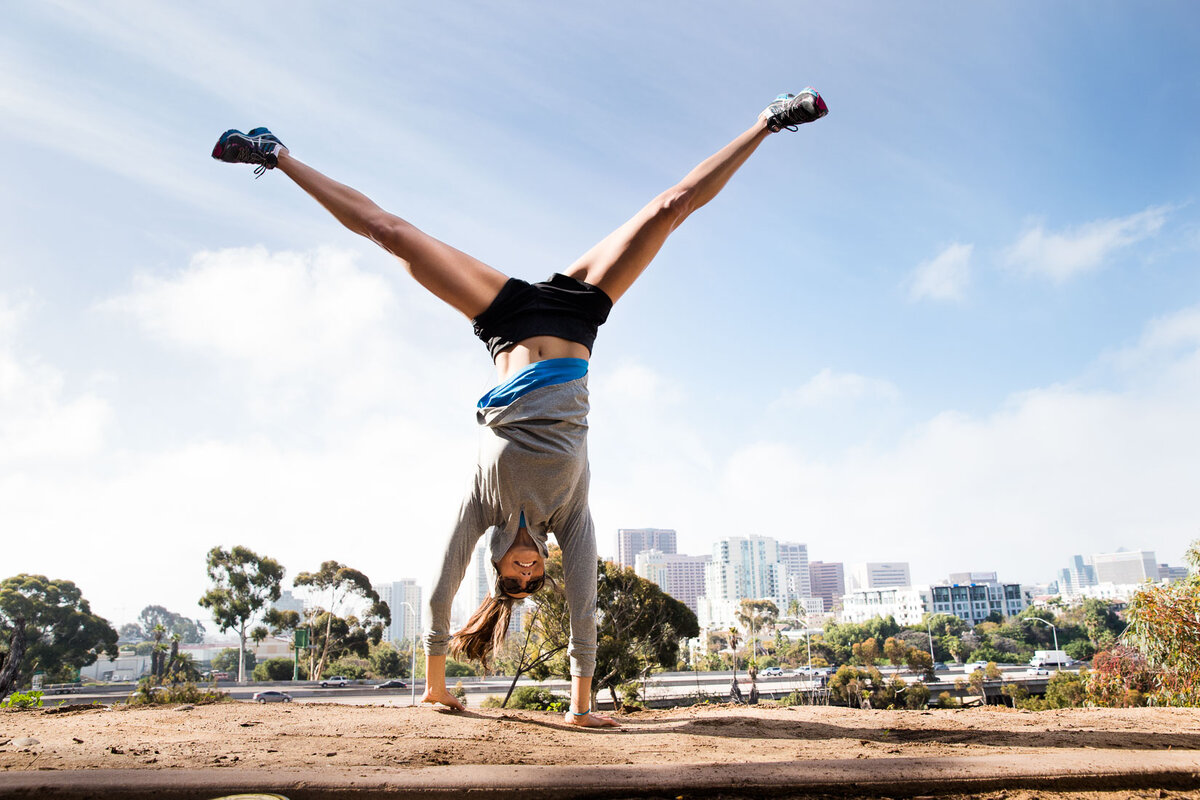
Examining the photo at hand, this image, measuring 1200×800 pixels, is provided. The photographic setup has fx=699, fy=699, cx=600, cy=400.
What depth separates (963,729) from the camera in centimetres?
365

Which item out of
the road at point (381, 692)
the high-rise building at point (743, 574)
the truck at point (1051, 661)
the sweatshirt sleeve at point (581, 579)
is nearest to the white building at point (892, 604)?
the high-rise building at point (743, 574)

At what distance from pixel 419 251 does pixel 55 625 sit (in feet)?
159

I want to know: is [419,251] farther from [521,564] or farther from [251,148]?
[521,564]

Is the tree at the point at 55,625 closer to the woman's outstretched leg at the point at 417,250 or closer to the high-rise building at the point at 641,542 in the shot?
the woman's outstretched leg at the point at 417,250

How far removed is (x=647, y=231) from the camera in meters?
3.72

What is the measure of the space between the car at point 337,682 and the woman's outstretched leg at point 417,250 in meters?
41.1

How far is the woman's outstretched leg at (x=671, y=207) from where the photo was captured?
12.1 feet

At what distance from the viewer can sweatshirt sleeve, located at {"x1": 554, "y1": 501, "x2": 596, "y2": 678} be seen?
3732 millimetres

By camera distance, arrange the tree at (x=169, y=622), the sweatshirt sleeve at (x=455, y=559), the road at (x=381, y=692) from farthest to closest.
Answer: the tree at (x=169, y=622)
the road at (x=381, y=692)
the sweatshirt sleeve at (x=455, y=559)

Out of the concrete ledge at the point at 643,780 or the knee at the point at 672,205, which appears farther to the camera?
the knee at the point at 672,205

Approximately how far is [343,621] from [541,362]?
44.3 m

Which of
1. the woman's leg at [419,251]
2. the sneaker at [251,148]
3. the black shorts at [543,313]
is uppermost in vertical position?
the sneaker at [251,148]

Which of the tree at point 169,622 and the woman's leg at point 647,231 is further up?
the woman's leg at point 647,231

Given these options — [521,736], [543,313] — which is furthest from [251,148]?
[521,736]
